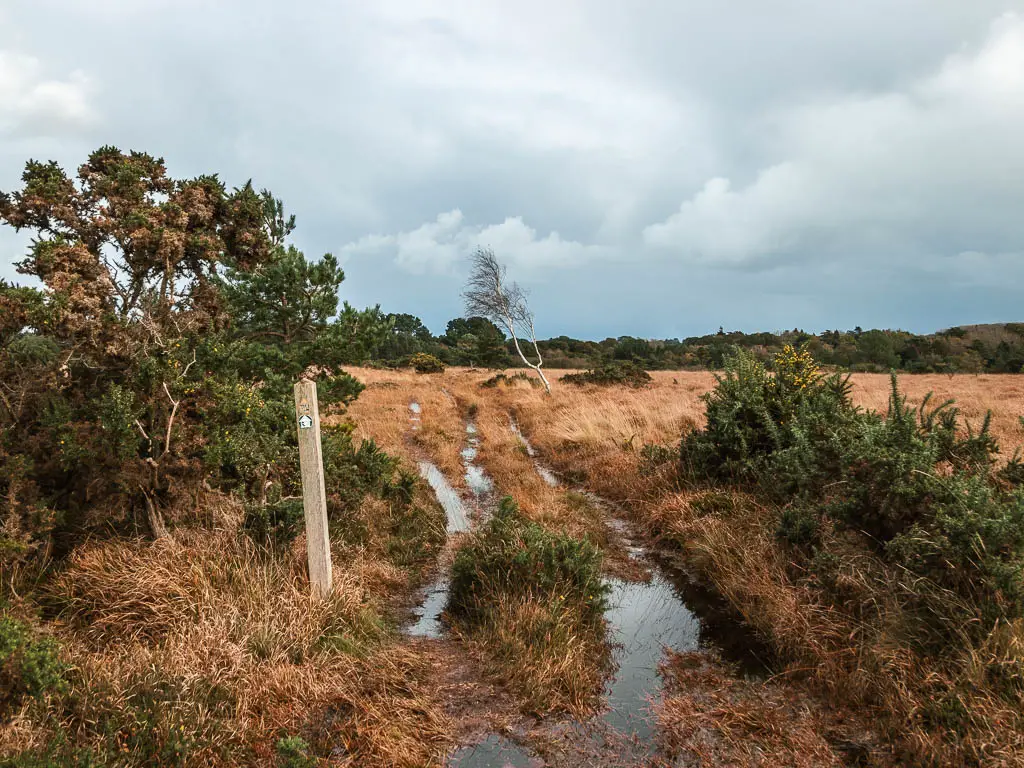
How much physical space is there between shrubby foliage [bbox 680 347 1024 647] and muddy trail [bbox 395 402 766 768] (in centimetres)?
135

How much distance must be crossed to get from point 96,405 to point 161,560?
145cm

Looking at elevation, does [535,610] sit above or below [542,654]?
above

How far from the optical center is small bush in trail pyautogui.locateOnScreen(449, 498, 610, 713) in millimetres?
4527

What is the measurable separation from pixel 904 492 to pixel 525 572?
11.3 ft

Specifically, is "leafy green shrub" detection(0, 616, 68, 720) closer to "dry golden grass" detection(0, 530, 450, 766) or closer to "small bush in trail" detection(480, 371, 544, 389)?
"dry golden grass" detection(0, 530, 450, 766)

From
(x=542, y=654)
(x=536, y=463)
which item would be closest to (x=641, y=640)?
(x=542, y=654)

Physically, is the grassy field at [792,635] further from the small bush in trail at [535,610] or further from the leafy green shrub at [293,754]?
the leafy green shrub at [293,754]

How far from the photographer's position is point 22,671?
3398mm

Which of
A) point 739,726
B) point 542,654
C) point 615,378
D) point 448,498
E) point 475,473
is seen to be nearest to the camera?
point 739,726

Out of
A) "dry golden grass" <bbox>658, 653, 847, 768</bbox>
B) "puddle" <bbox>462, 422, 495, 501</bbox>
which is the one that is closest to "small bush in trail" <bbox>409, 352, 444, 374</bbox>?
"puddle" <bbox>462, 422, 495, 501</bbox>

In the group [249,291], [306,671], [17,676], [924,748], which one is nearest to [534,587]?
[306,671]

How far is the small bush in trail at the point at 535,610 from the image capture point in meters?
4.53

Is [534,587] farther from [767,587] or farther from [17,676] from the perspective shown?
[17,676]

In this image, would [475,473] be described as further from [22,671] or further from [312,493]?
[22,671]
